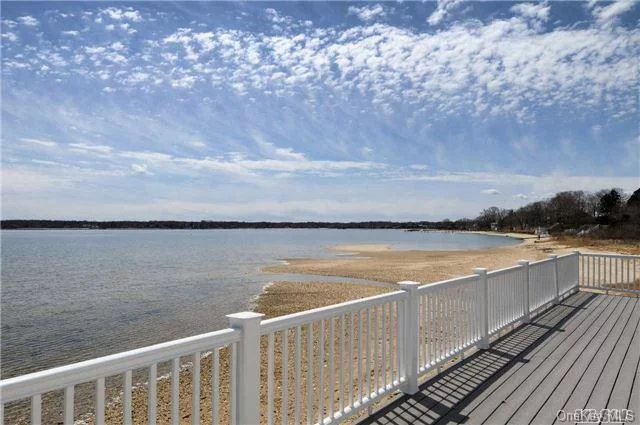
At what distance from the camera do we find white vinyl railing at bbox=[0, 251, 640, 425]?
6.09 ft

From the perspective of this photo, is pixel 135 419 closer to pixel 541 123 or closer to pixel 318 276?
pixel 318 276

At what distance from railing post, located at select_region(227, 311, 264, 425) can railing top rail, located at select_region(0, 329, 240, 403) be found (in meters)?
0.06

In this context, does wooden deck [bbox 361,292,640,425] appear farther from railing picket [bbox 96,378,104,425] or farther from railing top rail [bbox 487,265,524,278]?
railing picket [bbox 96,378,104,425]

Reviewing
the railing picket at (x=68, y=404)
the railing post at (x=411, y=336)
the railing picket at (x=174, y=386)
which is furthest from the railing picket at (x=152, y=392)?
the railing post at (x=411, y=336)

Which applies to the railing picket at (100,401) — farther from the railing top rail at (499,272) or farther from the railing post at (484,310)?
the railing top rail at (499,272)

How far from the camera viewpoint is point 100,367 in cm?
181

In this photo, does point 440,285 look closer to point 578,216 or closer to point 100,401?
point 100,401

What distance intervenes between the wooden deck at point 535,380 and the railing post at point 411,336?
134 mm

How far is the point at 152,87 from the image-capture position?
486 inches

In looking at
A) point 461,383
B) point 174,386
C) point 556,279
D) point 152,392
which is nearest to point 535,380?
point 461,383

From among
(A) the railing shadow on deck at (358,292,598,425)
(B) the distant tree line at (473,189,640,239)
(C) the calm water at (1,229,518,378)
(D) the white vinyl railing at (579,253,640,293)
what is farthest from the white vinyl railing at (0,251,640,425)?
(B) the distant tree line at (473,189,640,239)

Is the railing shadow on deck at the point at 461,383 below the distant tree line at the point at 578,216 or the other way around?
below

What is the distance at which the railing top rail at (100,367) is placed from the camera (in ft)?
5.08

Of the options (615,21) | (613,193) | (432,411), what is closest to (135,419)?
(432,411)
